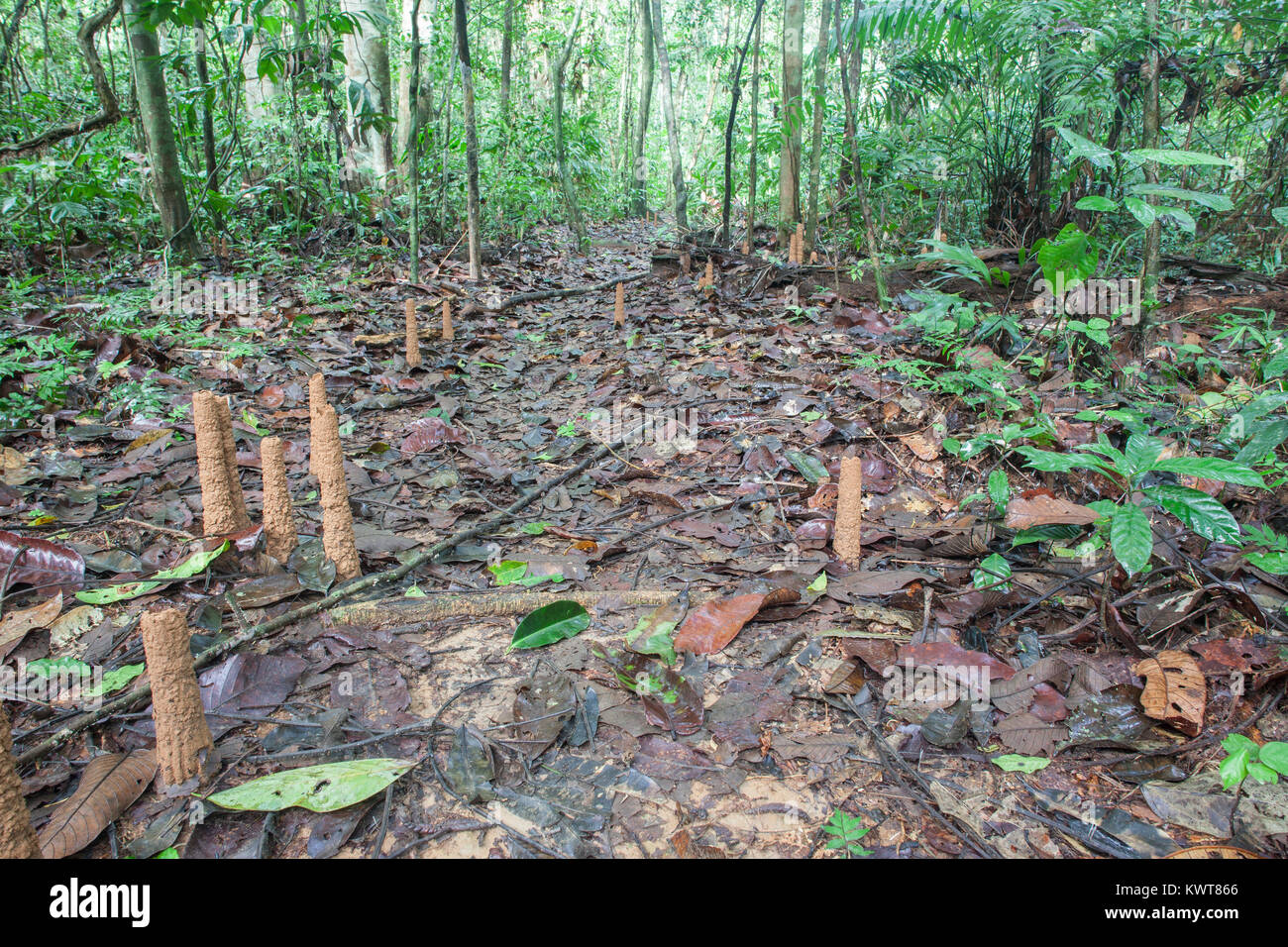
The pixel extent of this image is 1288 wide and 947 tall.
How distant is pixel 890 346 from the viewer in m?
5.30

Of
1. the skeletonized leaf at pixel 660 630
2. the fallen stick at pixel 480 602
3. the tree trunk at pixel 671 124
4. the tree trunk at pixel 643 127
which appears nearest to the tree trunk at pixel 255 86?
the tree trunk at pixel 671 124

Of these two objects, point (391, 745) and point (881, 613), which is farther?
point (881, 613)

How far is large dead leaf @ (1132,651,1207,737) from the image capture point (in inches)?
77.4

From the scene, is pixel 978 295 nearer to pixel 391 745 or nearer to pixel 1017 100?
pixel 1017 100

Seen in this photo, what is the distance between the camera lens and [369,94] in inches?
408

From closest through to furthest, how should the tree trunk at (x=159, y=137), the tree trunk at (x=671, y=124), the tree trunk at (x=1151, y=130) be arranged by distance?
the tree trunk at (x=1151, y=130) < the tree trunk at (x=159, y=137) < the tree trunk at (x=671, y=124)

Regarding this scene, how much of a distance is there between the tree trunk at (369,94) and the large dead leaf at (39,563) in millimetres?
8395

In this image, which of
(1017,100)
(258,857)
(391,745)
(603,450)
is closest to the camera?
(258,857)

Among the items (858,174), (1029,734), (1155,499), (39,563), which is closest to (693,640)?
(1029,734)

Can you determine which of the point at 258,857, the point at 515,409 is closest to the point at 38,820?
the point at 258,857

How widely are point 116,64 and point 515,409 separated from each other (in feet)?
40.7

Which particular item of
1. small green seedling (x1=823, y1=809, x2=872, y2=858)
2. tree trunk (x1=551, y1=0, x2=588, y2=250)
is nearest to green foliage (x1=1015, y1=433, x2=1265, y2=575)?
small green seedling (x1=823, y1=809, x2=872, y2=858)

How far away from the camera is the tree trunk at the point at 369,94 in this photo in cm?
995

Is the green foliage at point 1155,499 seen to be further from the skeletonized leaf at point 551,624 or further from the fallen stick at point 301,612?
the fallen stick at point 301,612
